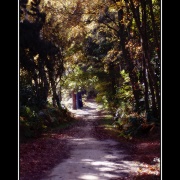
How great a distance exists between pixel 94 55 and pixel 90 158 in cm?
1891

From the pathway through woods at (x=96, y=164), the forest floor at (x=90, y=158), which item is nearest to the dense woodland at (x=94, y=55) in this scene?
the forest floor at (x=90, y=158)

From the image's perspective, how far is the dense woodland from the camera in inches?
583

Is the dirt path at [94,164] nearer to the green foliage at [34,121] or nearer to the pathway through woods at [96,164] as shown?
the pathway through woods at [96,164]

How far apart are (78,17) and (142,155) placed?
1162 cm

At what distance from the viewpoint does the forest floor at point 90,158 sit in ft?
27.2

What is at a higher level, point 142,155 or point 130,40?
point 130,40

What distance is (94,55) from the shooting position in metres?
28.6

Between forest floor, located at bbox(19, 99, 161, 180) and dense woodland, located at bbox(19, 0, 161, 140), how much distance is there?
4.72ft

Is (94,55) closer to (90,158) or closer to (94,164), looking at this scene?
(90,158)

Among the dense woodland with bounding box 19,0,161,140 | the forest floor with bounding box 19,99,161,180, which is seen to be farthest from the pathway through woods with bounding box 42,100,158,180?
the dense woodland with bounding box 19,0,161,140

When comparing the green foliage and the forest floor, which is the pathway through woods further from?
the green foliage
